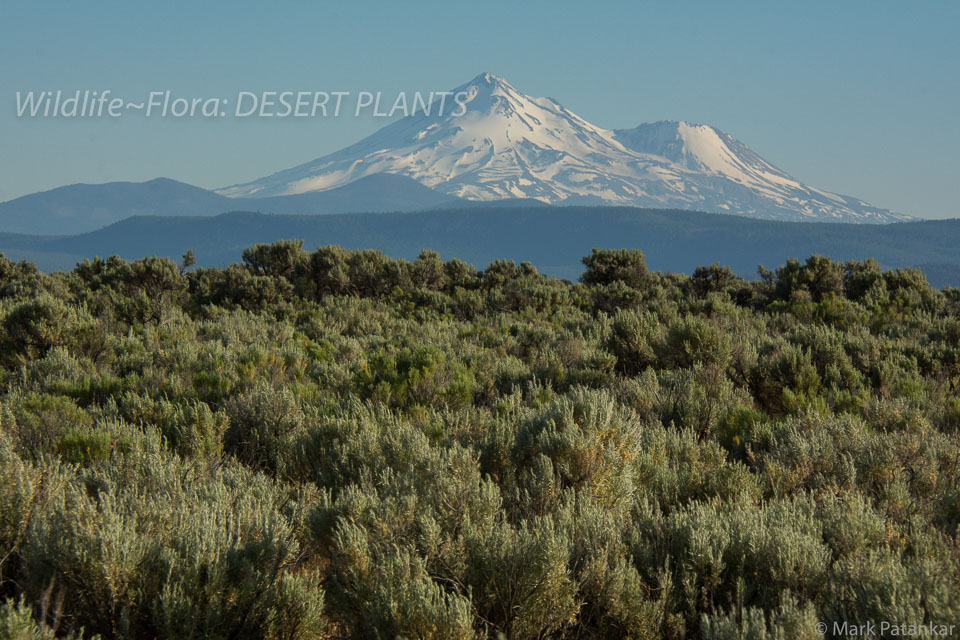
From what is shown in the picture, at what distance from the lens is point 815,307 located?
42.0ft

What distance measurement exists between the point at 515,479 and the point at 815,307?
11134 mm

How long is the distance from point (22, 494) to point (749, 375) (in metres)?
6.87

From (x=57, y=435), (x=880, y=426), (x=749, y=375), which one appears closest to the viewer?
(x=57, y=435)

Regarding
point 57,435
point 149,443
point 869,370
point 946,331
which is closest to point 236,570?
point 149,443

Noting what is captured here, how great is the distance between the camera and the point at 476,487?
3219mm

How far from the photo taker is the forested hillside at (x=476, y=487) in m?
2.35

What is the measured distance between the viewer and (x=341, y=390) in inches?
Answer: 267

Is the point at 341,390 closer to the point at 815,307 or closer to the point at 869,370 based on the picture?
the point at 869,370

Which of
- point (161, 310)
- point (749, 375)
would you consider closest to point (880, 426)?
point (749, 375)

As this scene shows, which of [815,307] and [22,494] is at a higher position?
[815,307]

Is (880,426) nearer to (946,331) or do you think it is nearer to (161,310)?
(946,331)

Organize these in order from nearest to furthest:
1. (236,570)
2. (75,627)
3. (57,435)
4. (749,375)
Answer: (75,627)
(236,570)
(57,435)
(749,375)

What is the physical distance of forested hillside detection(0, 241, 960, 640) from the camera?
2.35 metres

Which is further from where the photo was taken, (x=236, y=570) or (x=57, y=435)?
(x=57, y=435)
